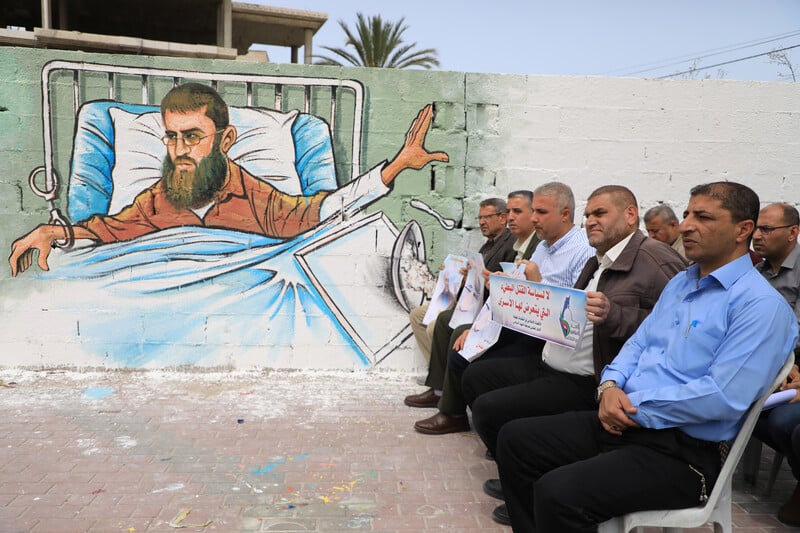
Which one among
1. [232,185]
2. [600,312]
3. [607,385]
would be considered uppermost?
[232,185]

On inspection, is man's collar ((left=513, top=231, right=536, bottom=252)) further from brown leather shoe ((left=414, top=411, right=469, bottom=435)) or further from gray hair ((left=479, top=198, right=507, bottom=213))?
brown leather shoe ((left=414, top=411, right=469, bottom=435))

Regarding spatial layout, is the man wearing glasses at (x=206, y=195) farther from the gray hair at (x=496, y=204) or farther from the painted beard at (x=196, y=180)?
the gray hair at (x=496, y=204)

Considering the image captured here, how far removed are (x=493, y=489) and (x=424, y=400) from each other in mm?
1599

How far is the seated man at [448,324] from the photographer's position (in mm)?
4609

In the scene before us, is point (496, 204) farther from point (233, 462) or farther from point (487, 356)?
point (233, 462)

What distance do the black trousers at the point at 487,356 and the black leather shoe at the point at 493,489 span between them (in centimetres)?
74

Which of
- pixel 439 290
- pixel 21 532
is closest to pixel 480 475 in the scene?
pixel 439 290

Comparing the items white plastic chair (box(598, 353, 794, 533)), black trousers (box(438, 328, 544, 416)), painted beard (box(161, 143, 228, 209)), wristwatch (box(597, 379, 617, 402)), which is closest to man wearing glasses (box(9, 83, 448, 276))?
painted beard (box(161, 143, 228, 209))

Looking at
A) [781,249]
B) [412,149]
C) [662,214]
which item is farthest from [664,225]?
[412,149]

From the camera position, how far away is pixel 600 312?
116 inches

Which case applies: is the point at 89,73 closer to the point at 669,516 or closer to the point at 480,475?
the point at 480,475

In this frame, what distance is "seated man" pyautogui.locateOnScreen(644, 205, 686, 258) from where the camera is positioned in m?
5.57

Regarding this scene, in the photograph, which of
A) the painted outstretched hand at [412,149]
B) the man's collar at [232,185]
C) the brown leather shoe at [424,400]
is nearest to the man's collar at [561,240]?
the brown leather shoe at [424,400]

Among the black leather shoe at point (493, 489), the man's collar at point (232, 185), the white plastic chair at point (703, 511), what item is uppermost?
the man's collar at point (232, 185)
